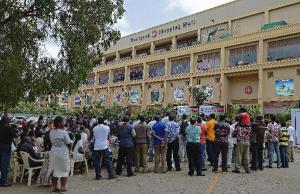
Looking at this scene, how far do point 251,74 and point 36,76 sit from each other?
133 feet

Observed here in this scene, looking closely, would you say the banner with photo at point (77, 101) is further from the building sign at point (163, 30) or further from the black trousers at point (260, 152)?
the black trousers at point (260, 152)

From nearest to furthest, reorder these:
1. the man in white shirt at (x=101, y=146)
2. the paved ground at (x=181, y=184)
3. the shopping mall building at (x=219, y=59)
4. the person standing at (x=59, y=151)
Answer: the person standing at (x=59, y=151), the paved ground at (x=181, y=184), the man in white shirt at (x=101, y=146), the shopping mall building at (x=219, y=59)

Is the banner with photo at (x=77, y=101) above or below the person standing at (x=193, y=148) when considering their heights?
above

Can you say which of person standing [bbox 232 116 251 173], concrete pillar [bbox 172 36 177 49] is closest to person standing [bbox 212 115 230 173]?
person standing [bbox 232 116 251 173]

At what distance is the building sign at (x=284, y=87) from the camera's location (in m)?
44.0

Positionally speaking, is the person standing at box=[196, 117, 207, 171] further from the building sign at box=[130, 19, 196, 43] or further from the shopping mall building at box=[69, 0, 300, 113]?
the building sign at box=[130, 19, 196, 43]

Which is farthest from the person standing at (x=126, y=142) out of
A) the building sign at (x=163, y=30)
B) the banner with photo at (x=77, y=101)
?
the banner with photo at (x=77, y=101)

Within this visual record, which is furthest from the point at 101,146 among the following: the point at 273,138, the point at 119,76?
the point at 119,76

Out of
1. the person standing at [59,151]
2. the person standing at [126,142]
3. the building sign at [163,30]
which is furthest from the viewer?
the building sign at [163,30]

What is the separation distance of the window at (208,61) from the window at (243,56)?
7.31 feet

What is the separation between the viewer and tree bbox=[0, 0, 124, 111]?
10.4 metres

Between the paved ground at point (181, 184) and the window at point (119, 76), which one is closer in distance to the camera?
the paved ground at point (181, 184)

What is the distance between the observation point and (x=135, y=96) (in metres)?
68.2

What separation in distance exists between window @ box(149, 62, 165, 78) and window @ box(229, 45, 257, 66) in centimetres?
1418
